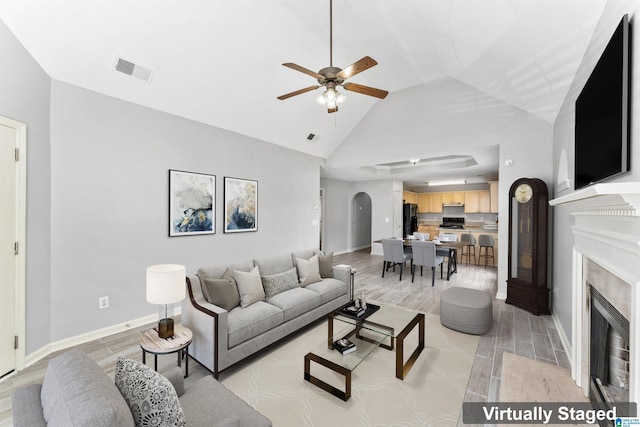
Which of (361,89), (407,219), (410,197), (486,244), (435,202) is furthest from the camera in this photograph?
(435,202)

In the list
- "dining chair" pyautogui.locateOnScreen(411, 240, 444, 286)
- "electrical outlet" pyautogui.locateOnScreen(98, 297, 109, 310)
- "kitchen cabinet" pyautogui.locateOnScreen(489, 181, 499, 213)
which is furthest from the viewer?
"kitchen cabinet" pyautogui.locateOnScreen(489, 181, 499, 213)

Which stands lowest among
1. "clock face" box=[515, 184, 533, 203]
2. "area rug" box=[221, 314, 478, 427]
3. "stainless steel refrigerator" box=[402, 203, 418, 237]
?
"area rug" box=[221, 314, 478, 427]

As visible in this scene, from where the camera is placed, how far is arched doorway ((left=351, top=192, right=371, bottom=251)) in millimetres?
9833

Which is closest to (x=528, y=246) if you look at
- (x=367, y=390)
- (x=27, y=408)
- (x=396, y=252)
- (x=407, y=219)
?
(x=396, y=252)

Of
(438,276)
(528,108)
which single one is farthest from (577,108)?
(438,276)

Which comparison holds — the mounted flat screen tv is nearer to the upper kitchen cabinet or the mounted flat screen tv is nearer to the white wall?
the white wall

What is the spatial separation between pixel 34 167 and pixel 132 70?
1424mm

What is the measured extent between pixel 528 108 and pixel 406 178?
4420 mm

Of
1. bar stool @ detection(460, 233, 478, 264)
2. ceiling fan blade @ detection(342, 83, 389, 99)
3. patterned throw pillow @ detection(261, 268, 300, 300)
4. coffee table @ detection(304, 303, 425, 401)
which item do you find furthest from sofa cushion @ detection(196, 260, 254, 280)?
bar stool @ detection(460, 233, 478, 264)

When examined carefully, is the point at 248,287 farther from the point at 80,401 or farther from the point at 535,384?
the point at 535,384

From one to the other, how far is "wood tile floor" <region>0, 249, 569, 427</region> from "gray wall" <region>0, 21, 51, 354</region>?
478mm

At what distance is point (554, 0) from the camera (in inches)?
79.2

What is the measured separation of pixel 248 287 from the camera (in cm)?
292

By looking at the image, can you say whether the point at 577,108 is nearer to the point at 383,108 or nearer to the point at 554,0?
the point at 554,0
